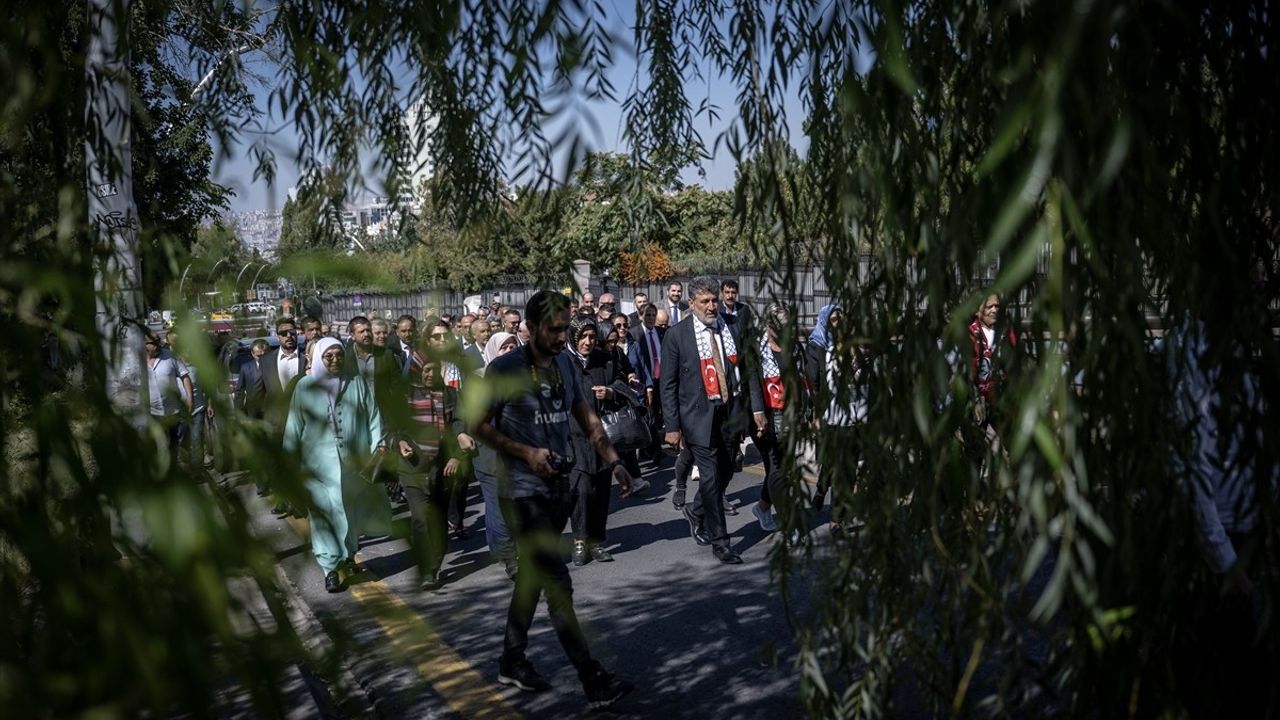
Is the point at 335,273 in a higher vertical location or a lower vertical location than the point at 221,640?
higher

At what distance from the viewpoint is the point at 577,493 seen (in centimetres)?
843

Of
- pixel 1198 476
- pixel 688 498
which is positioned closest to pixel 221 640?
pixel 1198 476

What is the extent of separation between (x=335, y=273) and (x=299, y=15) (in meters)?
1.23

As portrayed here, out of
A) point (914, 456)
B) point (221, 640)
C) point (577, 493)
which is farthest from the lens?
point (577, 493)

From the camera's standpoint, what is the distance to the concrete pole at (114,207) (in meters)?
1.69

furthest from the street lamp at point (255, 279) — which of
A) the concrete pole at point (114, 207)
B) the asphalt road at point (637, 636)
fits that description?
the asphalt road at point (637, 636)

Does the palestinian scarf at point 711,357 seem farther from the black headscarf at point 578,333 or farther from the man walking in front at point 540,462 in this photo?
the man walking in front at point 540,462

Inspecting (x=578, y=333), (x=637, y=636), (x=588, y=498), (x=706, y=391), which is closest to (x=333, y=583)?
(x=588, y=498)

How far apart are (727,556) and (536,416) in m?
3.05

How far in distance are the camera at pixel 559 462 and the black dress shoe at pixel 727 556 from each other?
2.81 metres

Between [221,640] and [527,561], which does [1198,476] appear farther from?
[221,640]

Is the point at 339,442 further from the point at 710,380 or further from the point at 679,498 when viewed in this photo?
the point at 679,498

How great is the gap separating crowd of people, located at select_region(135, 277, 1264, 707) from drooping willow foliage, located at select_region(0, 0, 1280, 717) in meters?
0.11

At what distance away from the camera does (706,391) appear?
8641 millimetres
